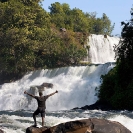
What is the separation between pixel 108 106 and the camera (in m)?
25.2

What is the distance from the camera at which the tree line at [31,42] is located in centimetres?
4447

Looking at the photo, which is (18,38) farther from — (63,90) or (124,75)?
(124,75)

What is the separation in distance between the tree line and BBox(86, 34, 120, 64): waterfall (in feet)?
3.86

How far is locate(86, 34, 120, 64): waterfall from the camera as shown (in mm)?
51625

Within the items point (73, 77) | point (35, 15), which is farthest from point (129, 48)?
point (35, 15)

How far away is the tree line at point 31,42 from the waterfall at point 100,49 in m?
1.18

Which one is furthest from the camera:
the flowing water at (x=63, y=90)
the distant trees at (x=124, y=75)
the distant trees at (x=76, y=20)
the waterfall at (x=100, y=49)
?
the distant trees at (x=76, y=20)

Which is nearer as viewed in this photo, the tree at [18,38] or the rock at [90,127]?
the rock at [90,127]

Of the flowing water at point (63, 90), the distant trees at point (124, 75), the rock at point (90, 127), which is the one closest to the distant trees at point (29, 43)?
the flowing water at point (63, 90)

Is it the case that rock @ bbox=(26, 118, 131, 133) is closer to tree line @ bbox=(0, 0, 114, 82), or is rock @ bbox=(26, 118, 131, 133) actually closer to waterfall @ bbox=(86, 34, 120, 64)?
tree line @ bbox=(0, 0, 114, 82)

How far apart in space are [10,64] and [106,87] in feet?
67.5

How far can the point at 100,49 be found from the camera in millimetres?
51938

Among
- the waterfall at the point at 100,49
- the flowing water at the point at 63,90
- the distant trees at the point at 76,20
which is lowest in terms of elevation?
the flowing water at the point at 63,90

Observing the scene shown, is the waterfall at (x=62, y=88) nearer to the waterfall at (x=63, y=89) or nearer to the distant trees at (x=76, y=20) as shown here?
the waterfall at (x=63, y=89)
